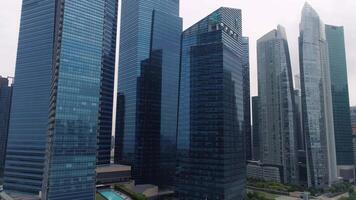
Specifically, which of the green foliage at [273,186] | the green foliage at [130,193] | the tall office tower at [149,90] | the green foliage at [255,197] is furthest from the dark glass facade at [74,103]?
the green foliage at [273,186]

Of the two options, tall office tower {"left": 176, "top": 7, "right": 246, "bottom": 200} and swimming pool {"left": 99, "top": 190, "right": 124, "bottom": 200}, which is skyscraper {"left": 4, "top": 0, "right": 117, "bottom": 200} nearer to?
swimming pool {"left": 99, "top": 190, "right": 124, "bottom": 200}

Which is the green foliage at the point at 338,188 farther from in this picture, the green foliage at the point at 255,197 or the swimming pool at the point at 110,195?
the swimming pool at the point at 110,195

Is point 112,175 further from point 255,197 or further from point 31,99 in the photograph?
point 255,197

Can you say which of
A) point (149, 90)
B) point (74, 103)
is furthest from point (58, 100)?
point (149, 90)

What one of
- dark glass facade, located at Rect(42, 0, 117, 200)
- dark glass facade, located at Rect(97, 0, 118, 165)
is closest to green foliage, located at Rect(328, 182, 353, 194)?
dark glass facade, located at Rect(97, 0, 118, 165)

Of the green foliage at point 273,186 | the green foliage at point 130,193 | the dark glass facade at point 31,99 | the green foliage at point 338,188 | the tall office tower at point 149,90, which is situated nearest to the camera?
the green foliage at point 130,193

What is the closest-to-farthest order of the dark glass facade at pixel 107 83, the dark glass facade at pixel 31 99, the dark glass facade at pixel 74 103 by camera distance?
the dark glass facade at pixel 74 103
the dark glass facade at pixel 31 99
the dark glass facade at pixel 107 83

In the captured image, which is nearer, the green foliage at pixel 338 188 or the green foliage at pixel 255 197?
the green foliage at pixel 255 197
